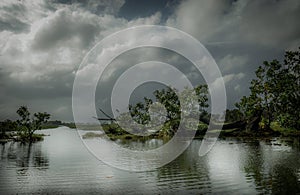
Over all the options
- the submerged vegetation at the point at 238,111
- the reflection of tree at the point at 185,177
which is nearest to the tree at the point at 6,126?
the submerged vegetation at the point at 238,111

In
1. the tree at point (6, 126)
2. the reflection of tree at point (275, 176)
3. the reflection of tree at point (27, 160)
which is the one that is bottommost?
the reflection of tree at point (275, 176)

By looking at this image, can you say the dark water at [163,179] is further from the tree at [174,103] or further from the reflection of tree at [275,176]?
the tree at [174,103]

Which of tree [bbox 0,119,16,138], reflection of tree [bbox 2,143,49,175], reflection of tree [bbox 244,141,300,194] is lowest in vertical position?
reflection of tree [bbox 244,141,300,194]

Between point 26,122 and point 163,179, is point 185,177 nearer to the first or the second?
point 163,179

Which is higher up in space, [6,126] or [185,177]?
[6,126]

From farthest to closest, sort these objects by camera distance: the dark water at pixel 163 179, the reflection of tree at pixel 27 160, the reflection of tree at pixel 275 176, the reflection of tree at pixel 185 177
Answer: the reflection of tree at pixel 27 160, the reflection of tree at pixel 185 177, the dark water at pixel 163 179, the reflection of tree at pixel 275 176

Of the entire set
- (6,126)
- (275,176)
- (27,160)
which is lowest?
(275,176)

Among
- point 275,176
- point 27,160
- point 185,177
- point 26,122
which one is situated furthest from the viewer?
point 26,122

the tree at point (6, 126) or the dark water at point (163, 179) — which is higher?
the tree at point (6, 126)

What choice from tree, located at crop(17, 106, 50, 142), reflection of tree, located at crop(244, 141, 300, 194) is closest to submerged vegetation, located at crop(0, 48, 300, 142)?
tree, located at crop(17, 106, 50, 142)

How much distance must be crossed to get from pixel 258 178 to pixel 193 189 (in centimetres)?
597

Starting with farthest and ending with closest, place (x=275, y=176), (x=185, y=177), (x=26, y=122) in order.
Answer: (x=26, y=122) < (x=185, y=177) < (x=275, y=176)

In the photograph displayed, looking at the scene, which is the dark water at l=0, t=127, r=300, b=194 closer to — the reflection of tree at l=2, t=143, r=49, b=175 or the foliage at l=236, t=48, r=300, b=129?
the reflection of tree at l=2, t=143, r=49, b=175

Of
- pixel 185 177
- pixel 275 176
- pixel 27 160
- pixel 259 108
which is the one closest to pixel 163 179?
pixel 185 177
